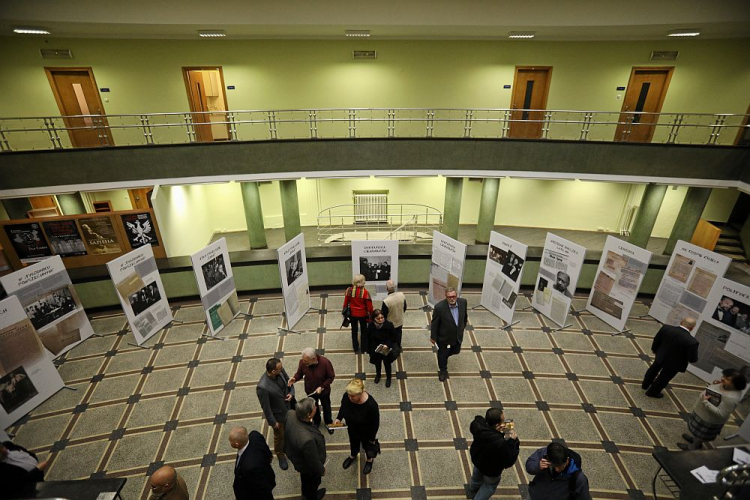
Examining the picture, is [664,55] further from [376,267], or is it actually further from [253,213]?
[253,213]

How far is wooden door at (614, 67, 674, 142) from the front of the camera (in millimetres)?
11680

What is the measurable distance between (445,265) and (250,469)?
17.8 ft

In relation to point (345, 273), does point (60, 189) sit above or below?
above

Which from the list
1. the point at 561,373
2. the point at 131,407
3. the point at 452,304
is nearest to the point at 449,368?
the point at 452,304

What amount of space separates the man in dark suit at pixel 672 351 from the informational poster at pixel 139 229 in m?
11.1

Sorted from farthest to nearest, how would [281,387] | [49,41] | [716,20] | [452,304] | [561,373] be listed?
[49,41] < [716,20] < [561,373] < [452,304] < [281,387]

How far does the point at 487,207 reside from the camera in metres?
11.8

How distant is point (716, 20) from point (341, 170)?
927 cm

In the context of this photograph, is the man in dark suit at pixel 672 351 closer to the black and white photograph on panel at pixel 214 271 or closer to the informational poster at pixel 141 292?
the black and white photograph on panel at pixel 214 271

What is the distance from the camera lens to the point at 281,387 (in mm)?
4637

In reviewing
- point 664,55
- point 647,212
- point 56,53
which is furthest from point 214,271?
point 664,55

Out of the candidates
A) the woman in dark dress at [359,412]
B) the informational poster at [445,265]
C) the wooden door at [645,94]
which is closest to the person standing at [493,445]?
the woman in dark dress at [359,412]

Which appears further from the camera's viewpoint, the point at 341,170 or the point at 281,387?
the point at 341,170

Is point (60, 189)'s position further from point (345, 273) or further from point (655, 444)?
point (655, 444)
